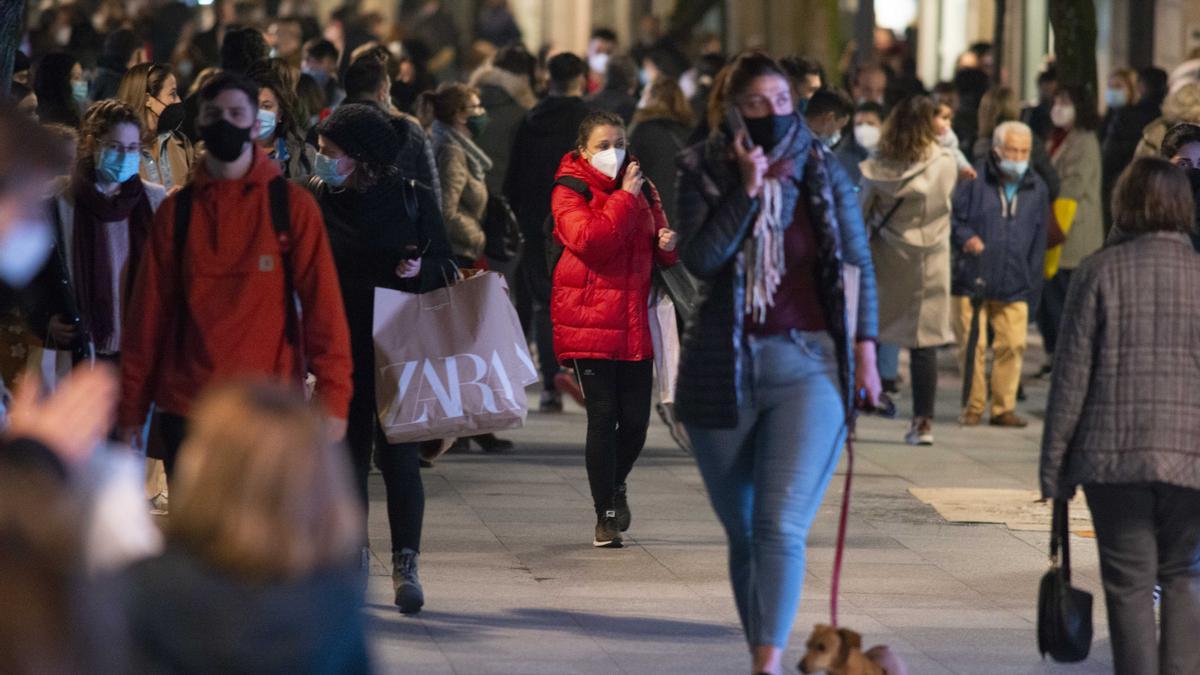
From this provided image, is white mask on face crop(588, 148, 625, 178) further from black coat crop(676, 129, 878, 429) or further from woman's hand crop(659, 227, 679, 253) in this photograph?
black coat crop(676, 129, 878, 429)

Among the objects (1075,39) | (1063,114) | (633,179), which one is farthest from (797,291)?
(1075,39)

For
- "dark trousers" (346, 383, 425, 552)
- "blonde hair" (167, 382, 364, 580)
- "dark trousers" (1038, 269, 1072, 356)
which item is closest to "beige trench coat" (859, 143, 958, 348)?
"dark trousers" (1038, 269, 1072, 356)

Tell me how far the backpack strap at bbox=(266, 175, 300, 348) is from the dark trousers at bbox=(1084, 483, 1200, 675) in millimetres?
2371

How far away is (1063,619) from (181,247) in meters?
2.77

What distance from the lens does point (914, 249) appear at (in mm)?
13648

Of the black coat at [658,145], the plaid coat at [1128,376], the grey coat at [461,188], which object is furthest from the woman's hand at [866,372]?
the black coat at [658,145]

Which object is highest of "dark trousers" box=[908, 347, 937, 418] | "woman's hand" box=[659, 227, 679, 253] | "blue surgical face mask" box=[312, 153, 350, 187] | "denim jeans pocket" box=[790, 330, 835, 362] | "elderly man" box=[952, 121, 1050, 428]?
"blue surgical face mask" box=[312, 153, 350, 187]

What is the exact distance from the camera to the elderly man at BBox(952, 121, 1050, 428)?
45.4ft

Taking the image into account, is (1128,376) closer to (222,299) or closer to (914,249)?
(222,299)

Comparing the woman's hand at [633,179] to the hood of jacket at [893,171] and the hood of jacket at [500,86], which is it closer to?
the hood of jacket at [893,171]

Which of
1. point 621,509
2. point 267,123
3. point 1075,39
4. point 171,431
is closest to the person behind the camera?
point 171,431

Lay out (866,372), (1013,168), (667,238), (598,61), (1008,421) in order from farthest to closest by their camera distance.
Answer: (598,61), (1008,421), (1013,168), (667,238), (866,372)

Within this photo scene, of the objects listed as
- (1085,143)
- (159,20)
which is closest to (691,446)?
(1085,143)

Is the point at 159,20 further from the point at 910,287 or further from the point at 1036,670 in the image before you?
the point at 1036,670
